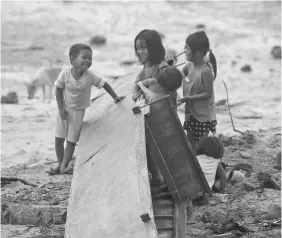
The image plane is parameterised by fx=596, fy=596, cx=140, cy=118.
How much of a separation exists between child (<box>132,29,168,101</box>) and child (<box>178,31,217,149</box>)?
39 centimetres

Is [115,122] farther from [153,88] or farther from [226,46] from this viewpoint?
[226,46]

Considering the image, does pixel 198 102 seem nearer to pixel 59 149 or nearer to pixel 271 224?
pixel 271 224

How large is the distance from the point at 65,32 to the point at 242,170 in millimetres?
9726

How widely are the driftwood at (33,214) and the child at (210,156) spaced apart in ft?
3.92

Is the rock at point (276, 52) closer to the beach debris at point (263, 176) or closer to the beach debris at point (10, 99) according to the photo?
the beach debris at point (10, 99)

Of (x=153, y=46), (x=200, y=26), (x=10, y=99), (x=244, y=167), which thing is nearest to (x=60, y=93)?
(x=153, y=46)

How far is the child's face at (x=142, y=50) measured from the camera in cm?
489

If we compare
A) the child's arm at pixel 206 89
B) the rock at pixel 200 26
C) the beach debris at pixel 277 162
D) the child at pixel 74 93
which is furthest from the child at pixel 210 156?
the rock at pixel 200 26

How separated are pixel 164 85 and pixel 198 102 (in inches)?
32.0

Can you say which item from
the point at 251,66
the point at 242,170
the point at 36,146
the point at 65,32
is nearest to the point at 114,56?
the point at 65,32

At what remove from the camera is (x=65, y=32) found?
582 inches

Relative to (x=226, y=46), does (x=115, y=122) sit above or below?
below

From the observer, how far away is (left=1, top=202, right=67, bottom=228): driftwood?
475 centimetres

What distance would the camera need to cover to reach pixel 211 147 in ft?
16.1
